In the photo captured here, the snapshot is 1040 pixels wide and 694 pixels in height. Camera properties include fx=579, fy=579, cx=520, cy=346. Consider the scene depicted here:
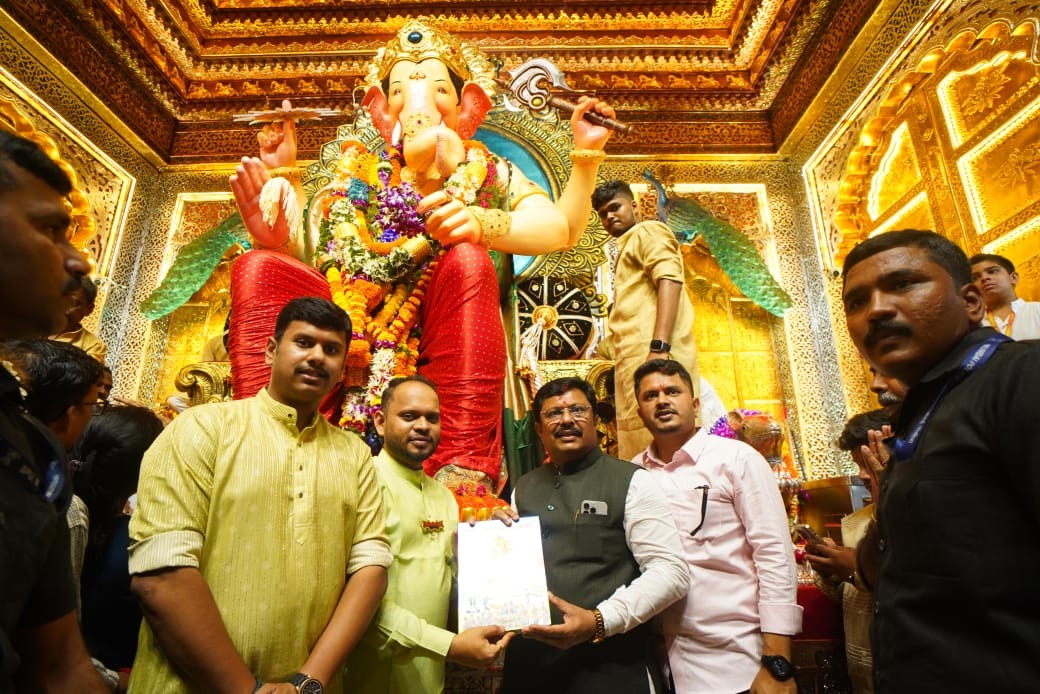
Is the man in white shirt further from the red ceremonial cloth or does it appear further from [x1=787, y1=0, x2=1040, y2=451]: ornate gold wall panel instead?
the red ceremonial cloth

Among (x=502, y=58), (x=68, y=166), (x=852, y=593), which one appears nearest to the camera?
(x=852, y=593)

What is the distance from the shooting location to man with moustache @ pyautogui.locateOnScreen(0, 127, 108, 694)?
70 cm

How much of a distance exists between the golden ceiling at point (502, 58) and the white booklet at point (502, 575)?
14.5 ft

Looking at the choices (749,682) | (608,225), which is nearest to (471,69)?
(608,225)

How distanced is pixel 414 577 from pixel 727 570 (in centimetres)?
83

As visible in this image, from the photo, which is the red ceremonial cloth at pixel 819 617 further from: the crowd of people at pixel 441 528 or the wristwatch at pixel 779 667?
the wristwatch at pixel 779 667

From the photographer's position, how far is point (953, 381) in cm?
91

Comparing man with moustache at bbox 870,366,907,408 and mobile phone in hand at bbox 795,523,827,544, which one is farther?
man with moustache at bbox 870,366,907,408

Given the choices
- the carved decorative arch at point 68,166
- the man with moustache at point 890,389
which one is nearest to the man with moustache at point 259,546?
the man with moustache at point 890,389

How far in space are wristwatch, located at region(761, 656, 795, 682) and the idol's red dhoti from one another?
0.97 meters

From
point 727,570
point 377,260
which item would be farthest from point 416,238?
point 727,570

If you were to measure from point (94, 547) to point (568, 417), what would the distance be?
1287 mm

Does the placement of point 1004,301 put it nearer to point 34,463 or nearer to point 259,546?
point 259,546

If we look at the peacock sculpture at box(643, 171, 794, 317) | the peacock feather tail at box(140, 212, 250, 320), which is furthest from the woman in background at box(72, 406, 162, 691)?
the peacock sculpture at box(643, 171, 794, 317)
